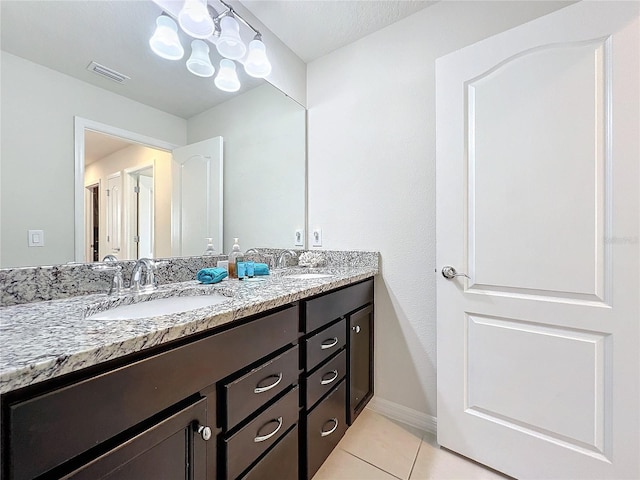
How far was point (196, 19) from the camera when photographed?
1248mm

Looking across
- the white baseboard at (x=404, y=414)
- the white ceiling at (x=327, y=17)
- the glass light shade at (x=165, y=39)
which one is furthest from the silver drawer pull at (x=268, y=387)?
the white ceiling at (x=327, y=17)

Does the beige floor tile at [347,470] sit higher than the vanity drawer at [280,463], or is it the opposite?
the vanity drawer at [280,463]

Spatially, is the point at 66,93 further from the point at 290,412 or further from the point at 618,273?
the point at 618,273

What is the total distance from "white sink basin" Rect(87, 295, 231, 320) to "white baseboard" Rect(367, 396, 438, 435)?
1257 mm

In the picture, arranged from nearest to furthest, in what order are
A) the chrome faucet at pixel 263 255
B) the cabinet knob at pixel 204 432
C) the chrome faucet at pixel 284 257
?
the cabinet knob at pixel 204 432 → the chrome faucet at pixel 263 255 → the chrome faucet at pixel 284 257

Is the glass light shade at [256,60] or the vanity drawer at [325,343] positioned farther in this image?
the glass light shade at [256,60]

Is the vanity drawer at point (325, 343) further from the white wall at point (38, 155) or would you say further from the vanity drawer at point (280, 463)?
the white wall at point (38, 155)

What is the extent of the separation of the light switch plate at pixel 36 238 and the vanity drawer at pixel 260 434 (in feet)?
2.81

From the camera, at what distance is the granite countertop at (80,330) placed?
43 centimetres

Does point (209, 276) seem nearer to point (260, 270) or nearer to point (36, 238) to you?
point (260, 270)

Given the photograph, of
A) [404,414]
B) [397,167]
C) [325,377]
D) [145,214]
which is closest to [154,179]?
[145,214]

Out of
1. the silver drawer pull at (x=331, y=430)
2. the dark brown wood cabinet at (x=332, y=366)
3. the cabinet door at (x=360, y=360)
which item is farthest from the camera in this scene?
the cabinet door at (x=360, y=360)

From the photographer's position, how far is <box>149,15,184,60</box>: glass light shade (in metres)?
1.19

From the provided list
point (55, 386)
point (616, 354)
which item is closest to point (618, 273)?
point (616, 354)
